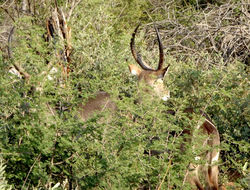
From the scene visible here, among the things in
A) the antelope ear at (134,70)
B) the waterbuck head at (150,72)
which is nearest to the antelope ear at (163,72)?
the waterbuck head at (150,72)

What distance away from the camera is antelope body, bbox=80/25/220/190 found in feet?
15.1

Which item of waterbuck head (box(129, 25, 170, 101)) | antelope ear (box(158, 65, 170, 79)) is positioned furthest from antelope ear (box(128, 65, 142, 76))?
antelope ear (box(158, 65, 170, 79))

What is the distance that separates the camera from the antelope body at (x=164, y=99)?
4.61m

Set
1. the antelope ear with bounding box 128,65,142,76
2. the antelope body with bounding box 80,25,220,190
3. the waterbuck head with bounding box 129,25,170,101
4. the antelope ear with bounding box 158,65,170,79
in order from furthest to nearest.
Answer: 1. the antelope ear with bounding box 128,65,142,76
2. the antelope ear with bounding box 158,65,170,79
3. the waterbuck head with bounding box 129,25,170,101
4. the antelope body with bounding box 80,25,220,190

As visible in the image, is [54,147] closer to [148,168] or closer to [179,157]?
[148,168]

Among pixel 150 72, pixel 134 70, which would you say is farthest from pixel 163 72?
pixel 134 70

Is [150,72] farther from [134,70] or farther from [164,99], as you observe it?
[164,99]

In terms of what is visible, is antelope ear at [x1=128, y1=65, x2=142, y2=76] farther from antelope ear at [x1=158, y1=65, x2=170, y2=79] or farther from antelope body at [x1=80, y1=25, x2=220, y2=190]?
antelope ear at [x1=158, y1=65, x2=170, y2=79]

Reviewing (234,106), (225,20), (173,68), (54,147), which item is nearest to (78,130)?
(54,147)

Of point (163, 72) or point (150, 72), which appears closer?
point (163, 72)

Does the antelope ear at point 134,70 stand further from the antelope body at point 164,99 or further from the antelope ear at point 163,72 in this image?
the antelope ear at point 163,72

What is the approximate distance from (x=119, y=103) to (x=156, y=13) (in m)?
9.12

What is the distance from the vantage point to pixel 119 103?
3.96 metres

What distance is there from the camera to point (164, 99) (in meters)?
6.26
